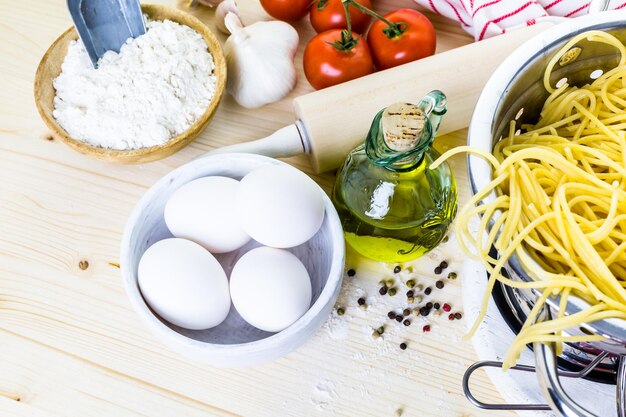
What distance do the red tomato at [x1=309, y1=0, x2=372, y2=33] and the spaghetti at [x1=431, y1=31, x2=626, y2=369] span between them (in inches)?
14.3

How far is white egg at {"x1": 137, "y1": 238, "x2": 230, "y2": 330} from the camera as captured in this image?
2.01 feet

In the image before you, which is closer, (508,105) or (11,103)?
(508,105)

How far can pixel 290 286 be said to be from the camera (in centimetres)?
62

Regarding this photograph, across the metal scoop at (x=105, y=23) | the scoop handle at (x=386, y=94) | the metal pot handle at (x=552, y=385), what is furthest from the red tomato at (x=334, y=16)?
the metal pot handle at (x=552, y=385)

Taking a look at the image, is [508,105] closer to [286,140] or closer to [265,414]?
[286,140]

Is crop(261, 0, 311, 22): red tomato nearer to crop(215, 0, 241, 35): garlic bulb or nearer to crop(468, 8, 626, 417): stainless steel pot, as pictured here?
crop(215, 0, 241, 35): garlic bulb

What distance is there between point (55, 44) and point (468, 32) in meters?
0.55

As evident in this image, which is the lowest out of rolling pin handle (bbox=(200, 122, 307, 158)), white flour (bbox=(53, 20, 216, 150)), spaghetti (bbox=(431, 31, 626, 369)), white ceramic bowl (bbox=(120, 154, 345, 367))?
white ceramic bowl (bbox=(120, 154, 345, 367))

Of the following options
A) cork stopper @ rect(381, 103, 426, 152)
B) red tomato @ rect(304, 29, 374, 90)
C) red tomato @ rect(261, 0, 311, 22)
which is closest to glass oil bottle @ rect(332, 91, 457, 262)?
cork stopper @ rect(381, 103, 426, 152)

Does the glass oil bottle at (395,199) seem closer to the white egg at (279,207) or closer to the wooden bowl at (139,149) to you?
the white egg at (279,207)

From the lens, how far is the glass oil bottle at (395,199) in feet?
2.03

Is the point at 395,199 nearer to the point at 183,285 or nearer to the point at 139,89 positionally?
the point at 183,285

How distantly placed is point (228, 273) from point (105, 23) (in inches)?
13.9

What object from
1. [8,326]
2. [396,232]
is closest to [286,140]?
[396,232]
